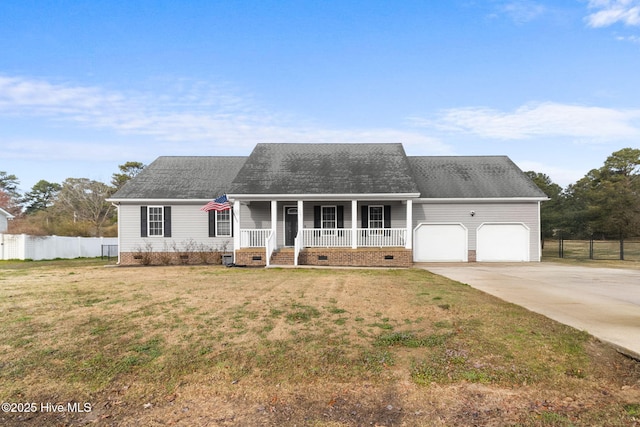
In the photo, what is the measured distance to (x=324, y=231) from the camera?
1772 centimetres

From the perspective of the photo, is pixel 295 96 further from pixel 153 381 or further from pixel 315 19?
pixel 153 381

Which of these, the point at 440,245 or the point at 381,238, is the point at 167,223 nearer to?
the point at 381,238

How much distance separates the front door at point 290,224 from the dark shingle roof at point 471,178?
6.22 metres

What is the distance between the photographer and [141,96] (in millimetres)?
19922

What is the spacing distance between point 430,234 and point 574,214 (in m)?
28.6

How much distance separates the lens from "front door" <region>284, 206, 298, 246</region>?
18.9m

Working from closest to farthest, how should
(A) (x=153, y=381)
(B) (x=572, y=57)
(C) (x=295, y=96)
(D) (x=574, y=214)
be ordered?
1. (A) (x=153, y=381)
2. (B) (x=572, y=57)
3. (C) (x=295, y=96)
4. (D) (x=574, y=214)

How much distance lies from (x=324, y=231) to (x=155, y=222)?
27.4 feet

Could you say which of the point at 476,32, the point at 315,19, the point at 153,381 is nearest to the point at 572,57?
the point at 476,32

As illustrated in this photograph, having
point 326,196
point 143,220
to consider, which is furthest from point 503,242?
point 143,220

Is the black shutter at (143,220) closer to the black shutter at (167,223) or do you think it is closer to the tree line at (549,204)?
the black shutter at (167,223)

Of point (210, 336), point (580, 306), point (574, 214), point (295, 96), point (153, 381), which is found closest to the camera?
point (153, 381)

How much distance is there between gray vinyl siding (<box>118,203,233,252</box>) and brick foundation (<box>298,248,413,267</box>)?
4652mm

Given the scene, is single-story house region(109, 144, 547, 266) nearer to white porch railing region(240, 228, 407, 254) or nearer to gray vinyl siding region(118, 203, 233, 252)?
gray vinyl siding region(118, 203, 233, 252)
